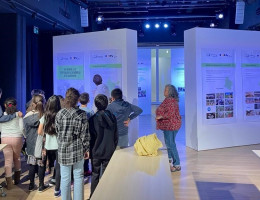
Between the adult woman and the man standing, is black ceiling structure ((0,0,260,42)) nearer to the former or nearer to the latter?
the man standing

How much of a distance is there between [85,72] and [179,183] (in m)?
3.17

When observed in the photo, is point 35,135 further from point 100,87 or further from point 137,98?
point 137,98

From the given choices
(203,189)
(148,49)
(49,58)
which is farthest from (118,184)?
(148,49)

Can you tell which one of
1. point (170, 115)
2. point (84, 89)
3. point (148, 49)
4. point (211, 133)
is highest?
point (148, 49)

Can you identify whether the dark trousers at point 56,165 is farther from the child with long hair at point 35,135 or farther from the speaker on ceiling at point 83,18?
the speaker on ceiling at point 83,18

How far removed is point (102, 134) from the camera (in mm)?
3348

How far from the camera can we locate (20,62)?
623 cm

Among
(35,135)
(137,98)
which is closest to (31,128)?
(35,135)

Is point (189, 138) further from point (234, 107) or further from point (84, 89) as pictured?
point (84, 89)

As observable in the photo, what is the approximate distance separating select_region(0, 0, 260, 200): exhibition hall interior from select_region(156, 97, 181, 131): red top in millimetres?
16

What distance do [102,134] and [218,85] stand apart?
386 cm

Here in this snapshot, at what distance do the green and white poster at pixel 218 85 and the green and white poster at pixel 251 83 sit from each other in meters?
0.31

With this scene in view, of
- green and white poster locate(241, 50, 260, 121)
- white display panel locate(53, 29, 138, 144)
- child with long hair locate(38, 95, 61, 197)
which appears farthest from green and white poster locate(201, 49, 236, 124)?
child with long hair locate(38, 95, 61, 197)

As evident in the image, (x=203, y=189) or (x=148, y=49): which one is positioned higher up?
(x=148, y=49)
